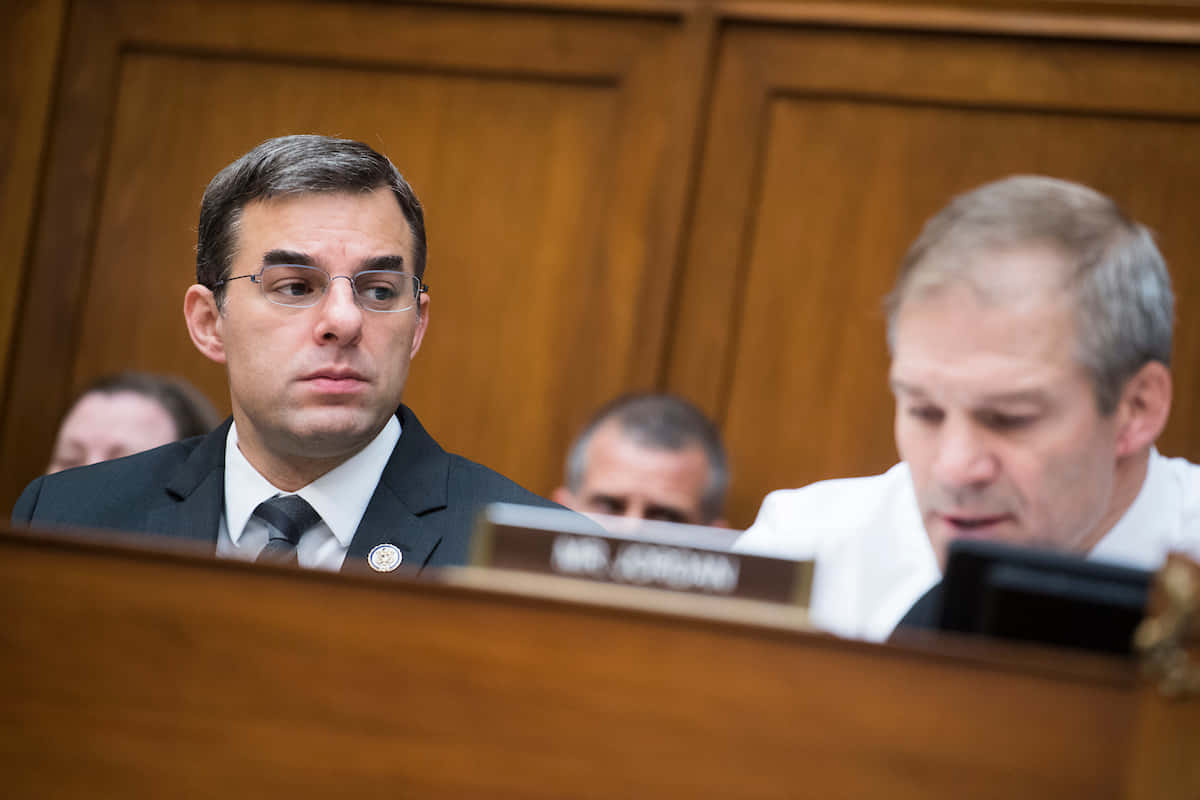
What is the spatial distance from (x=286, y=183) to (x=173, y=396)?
1003mm

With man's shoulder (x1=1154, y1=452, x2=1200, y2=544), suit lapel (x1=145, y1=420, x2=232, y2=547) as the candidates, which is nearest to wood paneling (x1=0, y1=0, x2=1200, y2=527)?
man's shoulder (x1=1154, y1=452, x2=1200, y2=544)

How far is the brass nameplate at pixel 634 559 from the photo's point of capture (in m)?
1.00

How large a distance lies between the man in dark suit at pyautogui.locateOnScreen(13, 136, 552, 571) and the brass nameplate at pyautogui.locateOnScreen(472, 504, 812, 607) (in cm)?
59

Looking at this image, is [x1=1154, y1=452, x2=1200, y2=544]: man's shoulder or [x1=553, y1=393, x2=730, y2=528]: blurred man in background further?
[x1=553, y1=393, x2=730, y2=528]: blurred man in background

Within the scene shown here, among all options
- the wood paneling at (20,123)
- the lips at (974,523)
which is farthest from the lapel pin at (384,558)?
the wood paneling at (20,123)

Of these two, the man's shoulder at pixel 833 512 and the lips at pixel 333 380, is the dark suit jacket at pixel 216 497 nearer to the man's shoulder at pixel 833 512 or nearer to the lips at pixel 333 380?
the lips at pixel 333 380

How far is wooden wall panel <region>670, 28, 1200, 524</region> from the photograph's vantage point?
2.53m

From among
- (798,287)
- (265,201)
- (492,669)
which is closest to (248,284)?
(265,201)

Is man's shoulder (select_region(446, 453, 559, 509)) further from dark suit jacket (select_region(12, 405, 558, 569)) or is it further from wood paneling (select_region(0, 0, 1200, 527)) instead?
wood paneling (select_region(0, 0, 1200, 527))

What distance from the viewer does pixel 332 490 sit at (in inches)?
65.9

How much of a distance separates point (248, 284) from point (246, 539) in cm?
35

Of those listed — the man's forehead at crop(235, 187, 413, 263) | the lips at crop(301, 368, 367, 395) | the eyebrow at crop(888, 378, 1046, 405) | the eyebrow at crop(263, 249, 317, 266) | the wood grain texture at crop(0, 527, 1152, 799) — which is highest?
the man's forehead at crop(235, 187, 413, 263)

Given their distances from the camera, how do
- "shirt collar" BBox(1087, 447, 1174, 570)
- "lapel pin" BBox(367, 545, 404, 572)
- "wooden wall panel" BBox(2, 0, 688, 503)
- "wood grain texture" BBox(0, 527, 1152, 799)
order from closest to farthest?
1. "wood grain texture" BBox(0, 527, 1152, 799)
2. "lapel pin" BBox(367, 545, 404, 572)
3. "shirt collar" BBox(1087, 447, 1174, 570)
4. "wooden wall panel" BBox(2, 0, 688, 503)

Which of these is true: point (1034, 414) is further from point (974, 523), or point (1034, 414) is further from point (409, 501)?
point (409, 501)
